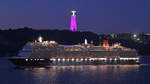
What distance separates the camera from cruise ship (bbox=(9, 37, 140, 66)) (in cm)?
7188

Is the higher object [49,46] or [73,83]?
[49,46]

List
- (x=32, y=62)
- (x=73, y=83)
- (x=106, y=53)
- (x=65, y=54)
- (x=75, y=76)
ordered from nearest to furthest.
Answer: (x=73, y=83), (x=75, y=76), (x=32, y=62), (x=65, y=54), (x=106, y=53)

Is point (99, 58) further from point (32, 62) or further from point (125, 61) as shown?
point (32, 62)

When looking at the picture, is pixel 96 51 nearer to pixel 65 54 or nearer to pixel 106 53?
pixel 106 53

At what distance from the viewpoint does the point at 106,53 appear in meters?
83.1

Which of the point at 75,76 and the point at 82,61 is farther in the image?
the point at 82,61

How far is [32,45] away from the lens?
244 ft

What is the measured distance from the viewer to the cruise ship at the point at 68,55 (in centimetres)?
7188

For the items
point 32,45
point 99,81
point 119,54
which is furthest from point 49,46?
point 99,81

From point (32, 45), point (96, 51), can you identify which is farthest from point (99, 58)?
point (32, 45)

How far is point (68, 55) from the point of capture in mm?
77438

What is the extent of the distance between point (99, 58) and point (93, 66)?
3.93m

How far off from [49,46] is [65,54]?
370 cm

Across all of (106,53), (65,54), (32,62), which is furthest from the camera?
(106,53)
